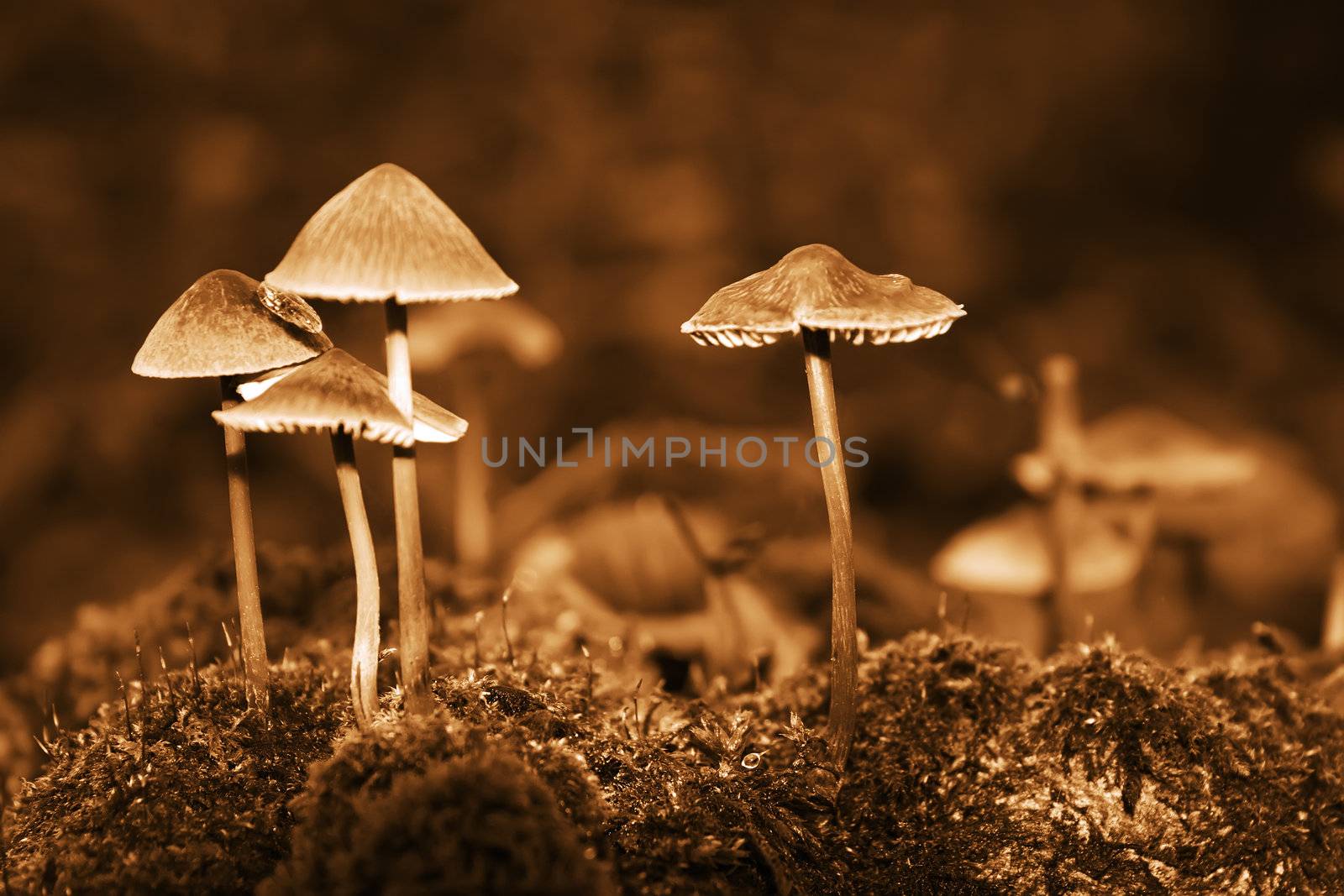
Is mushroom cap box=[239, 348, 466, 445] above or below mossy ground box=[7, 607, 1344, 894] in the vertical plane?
above

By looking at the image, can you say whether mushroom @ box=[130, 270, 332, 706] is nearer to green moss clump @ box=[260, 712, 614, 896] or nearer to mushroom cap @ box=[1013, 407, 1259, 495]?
green moss clump @ box=[260, 712, 614, 896]

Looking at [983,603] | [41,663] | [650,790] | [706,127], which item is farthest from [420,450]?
[650,790]

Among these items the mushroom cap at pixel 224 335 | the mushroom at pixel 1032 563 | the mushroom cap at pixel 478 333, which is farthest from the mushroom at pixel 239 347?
the mushroom at pixel 1032 563

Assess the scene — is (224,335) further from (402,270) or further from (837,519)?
(837,519)

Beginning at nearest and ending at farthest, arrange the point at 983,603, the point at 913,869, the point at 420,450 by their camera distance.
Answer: the point at 913,869
the point at 983,603
the point at 420,450

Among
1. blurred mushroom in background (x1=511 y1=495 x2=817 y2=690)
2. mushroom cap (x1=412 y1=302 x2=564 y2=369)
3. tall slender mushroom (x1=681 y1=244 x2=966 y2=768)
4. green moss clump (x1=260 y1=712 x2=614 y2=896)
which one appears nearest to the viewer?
green moss clump (x1=260 y1=712 x2=614 y2=896)

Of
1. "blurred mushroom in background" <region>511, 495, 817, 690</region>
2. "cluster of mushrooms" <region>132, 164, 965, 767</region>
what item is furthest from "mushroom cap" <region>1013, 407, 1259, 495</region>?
"cluster of mushrooms" <region>132, 164, 965, 767</region>

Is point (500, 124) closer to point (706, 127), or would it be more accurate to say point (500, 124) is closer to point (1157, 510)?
point (706, 127)

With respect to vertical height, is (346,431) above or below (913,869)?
above
